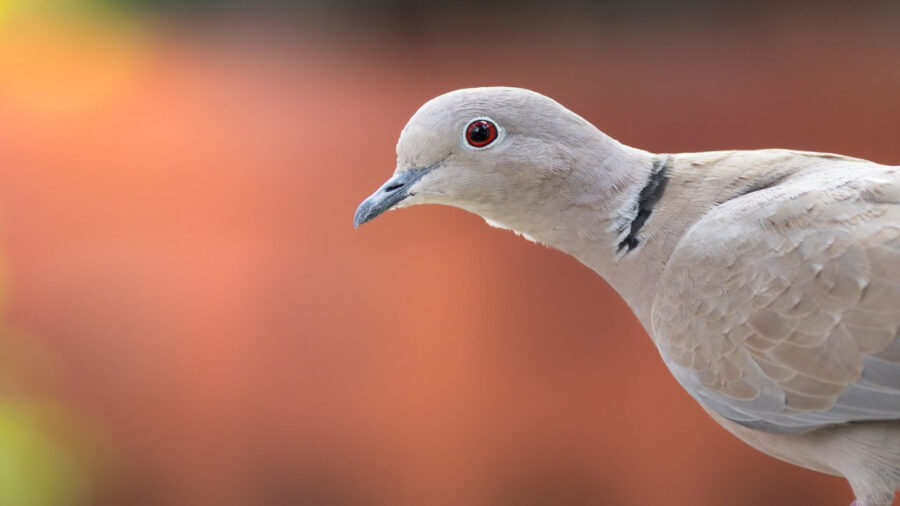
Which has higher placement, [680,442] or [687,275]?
[687,275]

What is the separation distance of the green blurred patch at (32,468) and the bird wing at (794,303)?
192 centimetres

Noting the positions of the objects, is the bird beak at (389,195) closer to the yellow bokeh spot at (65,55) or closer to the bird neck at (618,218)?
the bird neck at (618,218)

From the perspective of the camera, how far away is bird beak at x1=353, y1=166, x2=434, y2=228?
110cm

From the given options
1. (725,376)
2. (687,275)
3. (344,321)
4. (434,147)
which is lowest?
(344,321)

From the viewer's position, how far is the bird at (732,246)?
0.94 m

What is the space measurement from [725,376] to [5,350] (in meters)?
1.97

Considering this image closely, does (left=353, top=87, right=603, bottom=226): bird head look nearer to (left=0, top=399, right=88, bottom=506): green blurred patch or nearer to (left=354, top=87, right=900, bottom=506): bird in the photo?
(left=354, top=87, right=900, bottom=506): bird

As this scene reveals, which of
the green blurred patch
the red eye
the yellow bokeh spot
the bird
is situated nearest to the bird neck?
the bird

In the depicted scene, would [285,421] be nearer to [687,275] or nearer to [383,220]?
[383,220]

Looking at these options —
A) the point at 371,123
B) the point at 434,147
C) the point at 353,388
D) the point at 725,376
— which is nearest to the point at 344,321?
the point at 353,388

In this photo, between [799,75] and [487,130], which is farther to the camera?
[799,75]

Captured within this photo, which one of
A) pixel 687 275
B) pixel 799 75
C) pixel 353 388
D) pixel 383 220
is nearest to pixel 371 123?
pixel 383 220

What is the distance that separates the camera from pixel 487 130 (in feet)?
3.59

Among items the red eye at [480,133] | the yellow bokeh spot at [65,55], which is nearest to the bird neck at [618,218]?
the red eye at [480,133]
